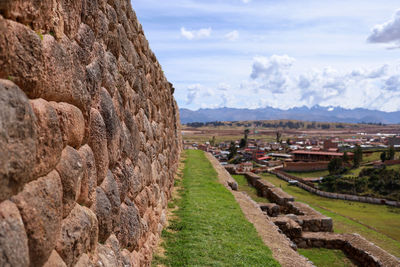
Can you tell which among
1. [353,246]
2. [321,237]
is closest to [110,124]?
[353,246]

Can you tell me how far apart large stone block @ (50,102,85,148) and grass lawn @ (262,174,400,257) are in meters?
16.5

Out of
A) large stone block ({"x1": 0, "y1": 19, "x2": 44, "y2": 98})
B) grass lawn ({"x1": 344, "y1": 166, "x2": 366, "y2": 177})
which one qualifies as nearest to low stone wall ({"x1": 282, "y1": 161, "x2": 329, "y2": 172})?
grass lawn ({"x1": 344, "y1": 166, "x2": 366, "y2": 177})

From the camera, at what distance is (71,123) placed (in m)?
3.51

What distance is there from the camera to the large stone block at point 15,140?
2.24 meters

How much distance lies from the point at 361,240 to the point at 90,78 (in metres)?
13.1

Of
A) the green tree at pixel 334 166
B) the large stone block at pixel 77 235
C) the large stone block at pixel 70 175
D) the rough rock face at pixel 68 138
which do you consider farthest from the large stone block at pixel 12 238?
the green tree at pixel 334 166

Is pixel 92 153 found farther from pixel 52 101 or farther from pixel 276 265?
pixel 276 265

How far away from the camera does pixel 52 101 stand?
3215 mm

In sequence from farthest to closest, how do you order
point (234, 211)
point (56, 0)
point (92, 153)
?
point (234, 211)
point (92, 153)
point (56, 0)

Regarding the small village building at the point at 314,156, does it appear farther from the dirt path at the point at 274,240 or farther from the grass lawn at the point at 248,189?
the dirt path at the point at 274,240

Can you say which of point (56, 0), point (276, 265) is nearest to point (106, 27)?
point (56, 0)

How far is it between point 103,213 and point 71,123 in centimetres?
137

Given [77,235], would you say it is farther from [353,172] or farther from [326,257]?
[353,172]

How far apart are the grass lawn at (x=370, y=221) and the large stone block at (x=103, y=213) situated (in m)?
15.5
